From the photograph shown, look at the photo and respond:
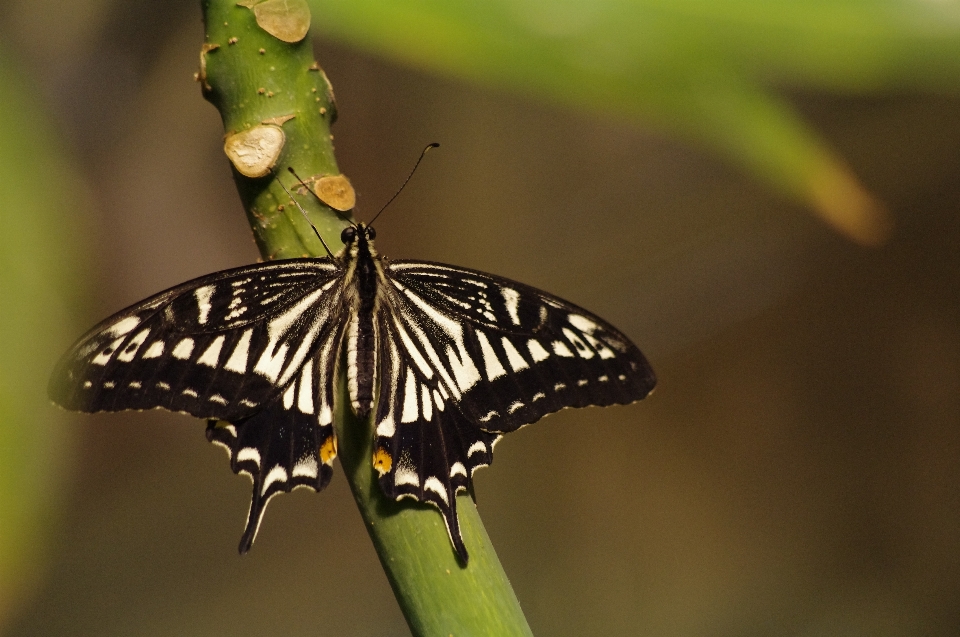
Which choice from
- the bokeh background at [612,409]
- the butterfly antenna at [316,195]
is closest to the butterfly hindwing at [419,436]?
the butterfly antenna at [316,195]

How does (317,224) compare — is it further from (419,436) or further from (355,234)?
(419,436)

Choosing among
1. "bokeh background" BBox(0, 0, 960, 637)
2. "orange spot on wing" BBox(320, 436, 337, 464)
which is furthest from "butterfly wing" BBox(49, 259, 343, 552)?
"bokeh background" BBox(0, 0, 960, 637)

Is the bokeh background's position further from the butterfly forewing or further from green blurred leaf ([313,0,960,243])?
green blurred leaf ([313,0,960,243])

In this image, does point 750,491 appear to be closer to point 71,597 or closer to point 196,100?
point 196,100

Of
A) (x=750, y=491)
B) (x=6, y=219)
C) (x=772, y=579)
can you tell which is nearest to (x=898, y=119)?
(x=750, y=491)

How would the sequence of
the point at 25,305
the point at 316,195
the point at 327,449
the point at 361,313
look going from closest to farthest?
the point at 25,305, the point at 316,195, the point at 327,449, the point at 361,313

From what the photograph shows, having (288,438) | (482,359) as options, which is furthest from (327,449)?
(482,359)
